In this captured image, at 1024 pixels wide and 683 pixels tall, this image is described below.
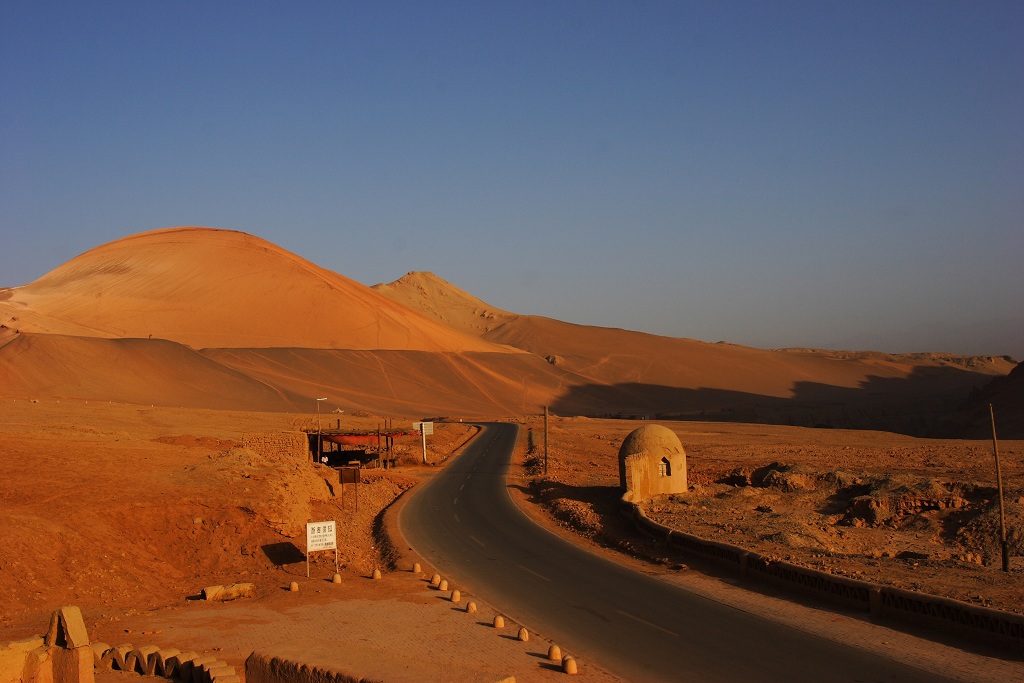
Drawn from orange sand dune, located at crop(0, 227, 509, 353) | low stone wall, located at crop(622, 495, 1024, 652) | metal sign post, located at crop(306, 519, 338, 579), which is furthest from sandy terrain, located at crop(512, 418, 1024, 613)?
orange sand dune, located at crop(0, 227, 509, 353)

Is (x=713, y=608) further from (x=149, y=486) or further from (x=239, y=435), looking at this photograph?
(x=239, y=435)

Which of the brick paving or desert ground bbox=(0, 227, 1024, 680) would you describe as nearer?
the brick paving

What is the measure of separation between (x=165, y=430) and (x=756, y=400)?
320 ft

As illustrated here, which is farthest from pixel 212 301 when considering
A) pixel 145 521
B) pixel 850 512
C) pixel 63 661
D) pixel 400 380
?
pixel 63 661

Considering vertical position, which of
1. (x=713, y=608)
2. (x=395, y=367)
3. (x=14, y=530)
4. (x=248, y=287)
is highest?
(x=248, y=287)

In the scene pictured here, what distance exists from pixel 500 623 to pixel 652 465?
15.3m

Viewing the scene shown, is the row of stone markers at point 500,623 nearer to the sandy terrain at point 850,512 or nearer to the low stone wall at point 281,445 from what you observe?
the sandy terrain at point 850,512

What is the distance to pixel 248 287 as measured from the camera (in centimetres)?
12450

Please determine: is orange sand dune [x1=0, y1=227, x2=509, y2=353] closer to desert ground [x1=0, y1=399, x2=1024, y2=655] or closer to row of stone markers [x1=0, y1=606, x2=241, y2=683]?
desert ground [x1=0, y1=399, x2=1024, y2=655]

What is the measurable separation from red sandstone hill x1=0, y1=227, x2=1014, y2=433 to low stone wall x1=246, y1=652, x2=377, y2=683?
70201 mm

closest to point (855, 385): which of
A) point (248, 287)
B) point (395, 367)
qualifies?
point (395, 367)

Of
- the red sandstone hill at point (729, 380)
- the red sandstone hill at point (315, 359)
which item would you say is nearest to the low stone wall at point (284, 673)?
the red sandstone hill at point (315, 359)

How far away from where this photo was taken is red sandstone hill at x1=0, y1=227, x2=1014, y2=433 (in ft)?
286

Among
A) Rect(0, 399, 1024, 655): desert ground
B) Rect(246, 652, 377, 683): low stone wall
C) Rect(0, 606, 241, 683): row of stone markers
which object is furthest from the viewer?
Rect(0, 399, 1024, 655): desert ground
